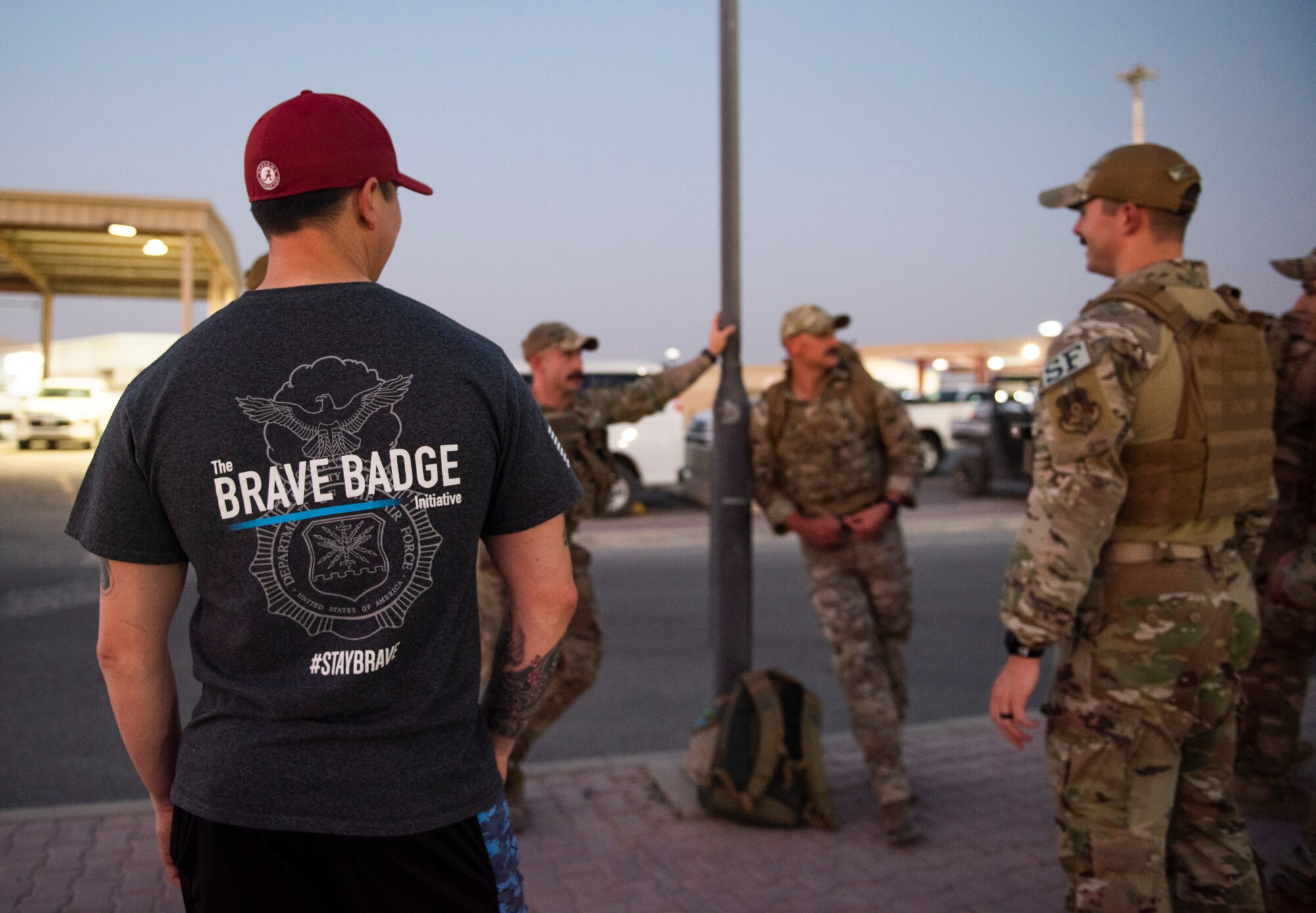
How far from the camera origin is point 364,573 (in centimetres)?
150

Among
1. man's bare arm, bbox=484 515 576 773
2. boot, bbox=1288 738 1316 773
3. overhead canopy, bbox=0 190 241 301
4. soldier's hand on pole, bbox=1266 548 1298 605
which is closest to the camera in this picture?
man's bare arm, bbox=484 515 576 773

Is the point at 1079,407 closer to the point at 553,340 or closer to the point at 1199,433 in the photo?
the point at 1199,433

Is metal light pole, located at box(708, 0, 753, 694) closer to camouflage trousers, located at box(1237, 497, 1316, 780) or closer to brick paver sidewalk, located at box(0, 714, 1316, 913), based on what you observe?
brick paver sidewalk, located at box(0, 714, 1316, 913)

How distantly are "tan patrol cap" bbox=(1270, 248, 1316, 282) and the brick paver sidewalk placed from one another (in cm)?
208

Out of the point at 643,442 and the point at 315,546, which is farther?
the point at 643,442

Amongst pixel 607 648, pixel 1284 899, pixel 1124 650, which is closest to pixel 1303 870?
pixel 1284 899

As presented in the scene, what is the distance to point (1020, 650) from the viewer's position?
2490mm

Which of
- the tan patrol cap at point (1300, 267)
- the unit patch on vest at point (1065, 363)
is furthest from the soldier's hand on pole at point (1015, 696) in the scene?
the tan patrol cap at point (1300, 267)

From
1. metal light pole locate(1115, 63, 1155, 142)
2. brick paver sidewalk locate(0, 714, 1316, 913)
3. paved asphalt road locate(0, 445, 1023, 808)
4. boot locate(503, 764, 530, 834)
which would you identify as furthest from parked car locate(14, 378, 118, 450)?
metal light pole locate(1115, 63, 1155, 142)

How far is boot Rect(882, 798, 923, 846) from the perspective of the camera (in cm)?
376

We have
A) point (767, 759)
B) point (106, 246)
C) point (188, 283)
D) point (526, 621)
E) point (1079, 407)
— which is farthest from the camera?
point (106, 246)

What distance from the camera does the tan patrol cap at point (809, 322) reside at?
13.8 ft

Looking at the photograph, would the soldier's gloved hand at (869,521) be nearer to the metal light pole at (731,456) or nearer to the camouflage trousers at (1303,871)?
the metal light pole at (731,456)

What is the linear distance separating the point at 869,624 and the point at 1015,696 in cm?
171
